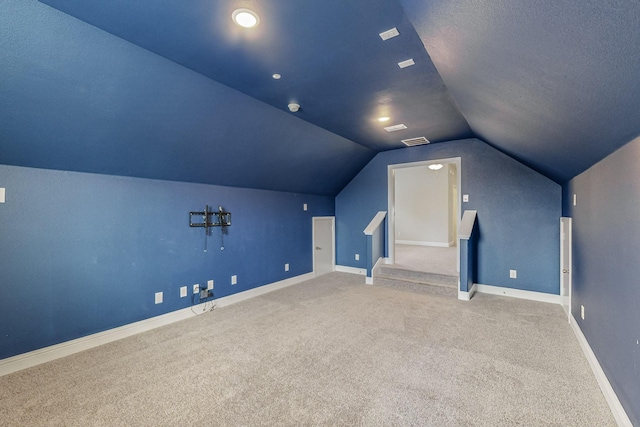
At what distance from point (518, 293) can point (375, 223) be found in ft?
8.26

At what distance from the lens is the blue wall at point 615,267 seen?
1.59 metres

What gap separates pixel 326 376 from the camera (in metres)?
2.31

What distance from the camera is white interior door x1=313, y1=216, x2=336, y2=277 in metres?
5.86

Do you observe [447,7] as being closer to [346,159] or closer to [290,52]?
[290,52]

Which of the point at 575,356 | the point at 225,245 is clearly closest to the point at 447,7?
the point at 575,356

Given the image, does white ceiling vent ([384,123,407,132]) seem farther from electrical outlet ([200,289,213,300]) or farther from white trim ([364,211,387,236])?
electrical outlet ([200,289,213,300])

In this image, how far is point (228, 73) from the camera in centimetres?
251

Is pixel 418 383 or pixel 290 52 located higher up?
pixel 290 52

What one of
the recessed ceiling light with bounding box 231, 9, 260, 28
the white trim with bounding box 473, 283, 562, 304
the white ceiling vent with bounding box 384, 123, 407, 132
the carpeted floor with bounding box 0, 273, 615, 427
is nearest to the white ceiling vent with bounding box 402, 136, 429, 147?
the white ceiling vent with bounding box 384, 123, 407, 132

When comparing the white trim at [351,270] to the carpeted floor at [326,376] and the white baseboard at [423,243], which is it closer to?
→ the carpeted floor at [326,376]

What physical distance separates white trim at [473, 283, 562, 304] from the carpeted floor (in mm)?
676

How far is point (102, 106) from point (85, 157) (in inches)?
25.3

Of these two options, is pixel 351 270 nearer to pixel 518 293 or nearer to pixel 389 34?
pixel 518 293

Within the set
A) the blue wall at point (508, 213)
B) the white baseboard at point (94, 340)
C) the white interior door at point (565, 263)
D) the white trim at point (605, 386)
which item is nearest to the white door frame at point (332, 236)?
the white baseboard at point (94, 340)
